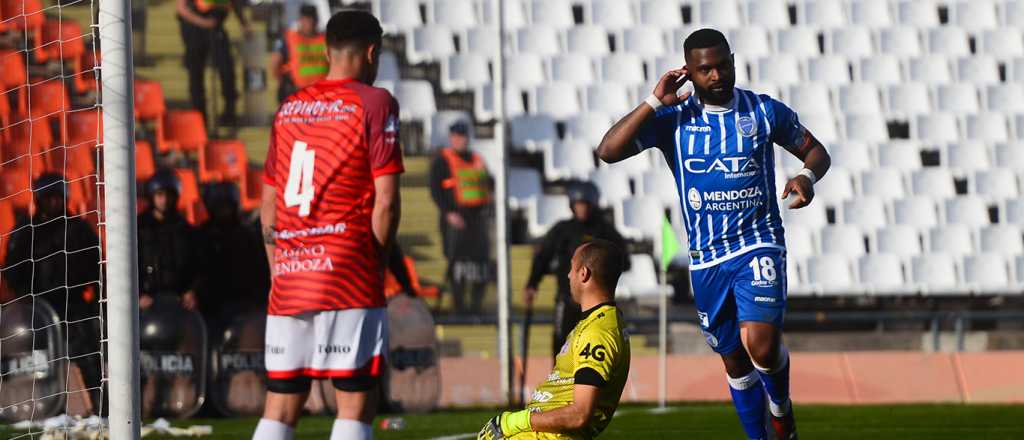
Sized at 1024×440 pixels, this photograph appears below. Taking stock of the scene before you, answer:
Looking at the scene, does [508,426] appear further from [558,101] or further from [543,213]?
[558,101]

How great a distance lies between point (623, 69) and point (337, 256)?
1334 centimetres

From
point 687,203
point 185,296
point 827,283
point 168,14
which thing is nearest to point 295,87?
point 168,14

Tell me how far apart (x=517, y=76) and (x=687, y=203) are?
11274mm

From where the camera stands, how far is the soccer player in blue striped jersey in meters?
6.70

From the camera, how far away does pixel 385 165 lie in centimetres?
510

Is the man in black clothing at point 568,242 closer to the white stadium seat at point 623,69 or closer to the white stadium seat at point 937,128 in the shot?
the white stadium seat at point 623,69

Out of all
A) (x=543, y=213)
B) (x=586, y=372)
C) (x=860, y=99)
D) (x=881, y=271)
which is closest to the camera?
(x=586, y=372)

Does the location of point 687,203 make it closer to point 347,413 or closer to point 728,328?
point 728,328

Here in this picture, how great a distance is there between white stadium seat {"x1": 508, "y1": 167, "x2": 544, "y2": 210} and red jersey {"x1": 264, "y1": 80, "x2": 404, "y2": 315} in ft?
37.7

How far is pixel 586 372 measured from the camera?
468 cm

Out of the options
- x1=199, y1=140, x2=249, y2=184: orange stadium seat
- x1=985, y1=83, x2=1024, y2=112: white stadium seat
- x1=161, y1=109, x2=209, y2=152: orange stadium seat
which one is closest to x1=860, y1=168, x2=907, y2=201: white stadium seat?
x1=985, y1=83, x2=1024, y2=112: white stadium seat

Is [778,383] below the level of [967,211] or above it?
below

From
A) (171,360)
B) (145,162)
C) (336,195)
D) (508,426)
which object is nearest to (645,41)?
(145,162)

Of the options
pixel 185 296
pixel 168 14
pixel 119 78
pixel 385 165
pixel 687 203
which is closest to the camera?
pixel 385 165
